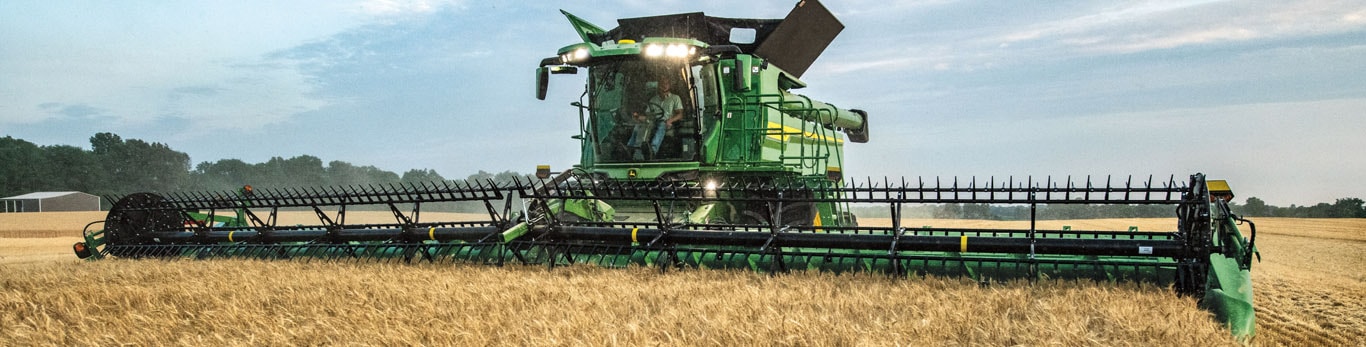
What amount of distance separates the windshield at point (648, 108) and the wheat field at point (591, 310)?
2410 mm

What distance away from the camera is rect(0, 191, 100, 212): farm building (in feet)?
110

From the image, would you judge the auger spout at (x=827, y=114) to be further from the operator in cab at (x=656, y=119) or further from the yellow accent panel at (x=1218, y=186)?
the yellow accent panel at (x=1218, y=186)

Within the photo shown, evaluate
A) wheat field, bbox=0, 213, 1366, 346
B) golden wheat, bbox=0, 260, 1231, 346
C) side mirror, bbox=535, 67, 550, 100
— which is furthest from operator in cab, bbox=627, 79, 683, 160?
golden wheat, bbox=0, 260, 1231, 346

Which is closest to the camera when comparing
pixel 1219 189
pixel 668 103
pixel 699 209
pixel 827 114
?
pixel 1219 189

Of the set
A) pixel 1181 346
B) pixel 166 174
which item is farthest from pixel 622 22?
pixel 166 174

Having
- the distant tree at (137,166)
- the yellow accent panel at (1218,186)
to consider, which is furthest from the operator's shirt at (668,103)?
the distant tree at (137,166)

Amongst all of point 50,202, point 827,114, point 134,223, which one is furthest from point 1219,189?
point 50,202

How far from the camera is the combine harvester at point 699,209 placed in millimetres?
4578

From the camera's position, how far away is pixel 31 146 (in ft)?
123

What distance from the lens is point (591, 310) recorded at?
3.70m

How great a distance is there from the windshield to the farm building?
3611cm

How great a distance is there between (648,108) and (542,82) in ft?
3.35

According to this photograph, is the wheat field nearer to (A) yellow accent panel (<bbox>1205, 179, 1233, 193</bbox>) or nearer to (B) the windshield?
(A) yellow accent panel (<bbox>1205, 179, 1233, 193</bbox>)

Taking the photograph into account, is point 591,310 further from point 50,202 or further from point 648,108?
point 50,202
